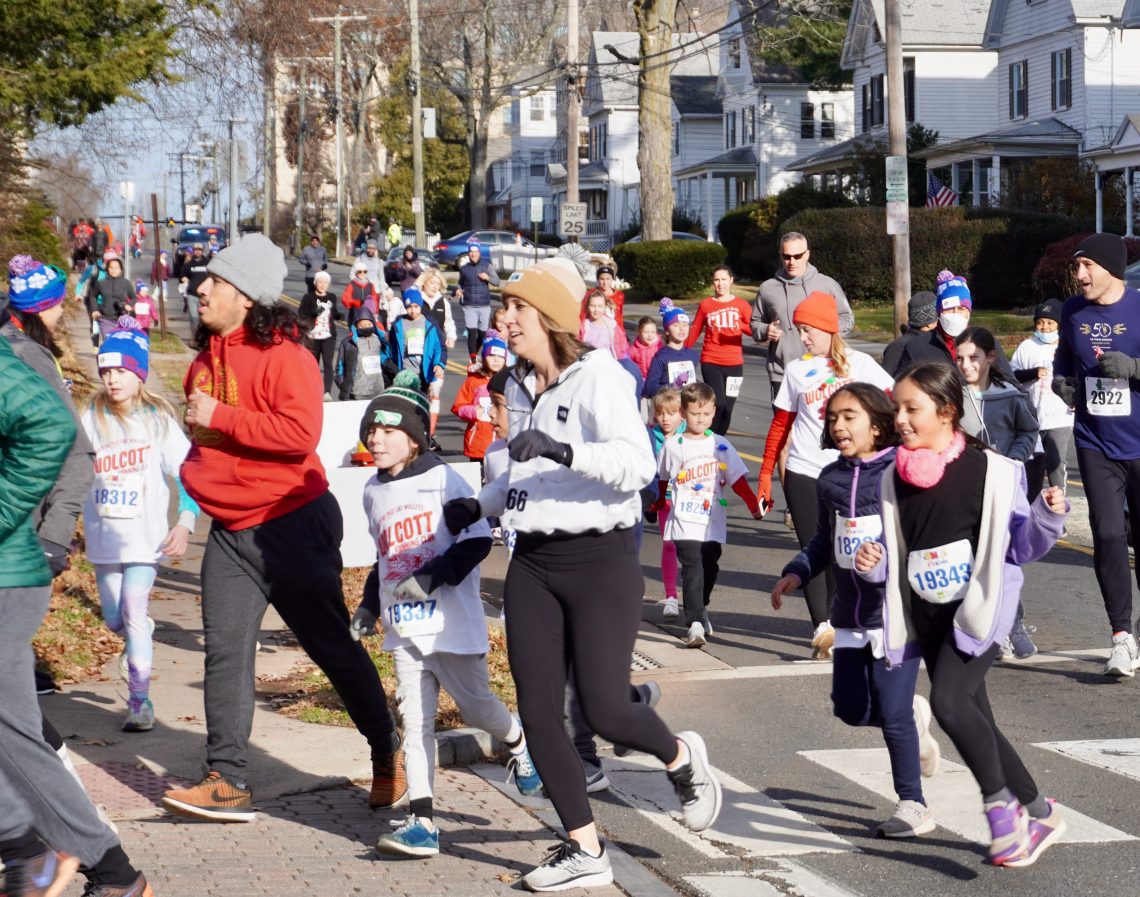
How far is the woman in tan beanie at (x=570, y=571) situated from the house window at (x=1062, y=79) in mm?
47578

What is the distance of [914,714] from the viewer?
19.4ft

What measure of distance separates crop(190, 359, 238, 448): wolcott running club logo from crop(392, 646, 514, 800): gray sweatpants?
1.05m

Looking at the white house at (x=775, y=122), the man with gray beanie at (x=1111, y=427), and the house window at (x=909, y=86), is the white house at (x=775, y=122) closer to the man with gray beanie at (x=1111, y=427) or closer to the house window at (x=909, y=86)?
the house window at (x=909, y=86)

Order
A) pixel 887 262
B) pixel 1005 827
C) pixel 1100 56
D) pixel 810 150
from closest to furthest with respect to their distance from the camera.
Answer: pixel 1005 827 → pixel 887 262 → pixel 1100 56 → pixel 810 150

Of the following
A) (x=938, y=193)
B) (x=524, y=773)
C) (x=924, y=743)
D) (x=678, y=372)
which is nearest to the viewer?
(x=924, y=743)

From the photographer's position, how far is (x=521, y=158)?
10200 centimetres

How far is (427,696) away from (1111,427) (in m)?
4.33

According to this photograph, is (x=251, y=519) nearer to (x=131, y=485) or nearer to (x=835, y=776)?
(x=131, y=485)

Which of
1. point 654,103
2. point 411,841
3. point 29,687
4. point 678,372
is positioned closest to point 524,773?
point 411,841

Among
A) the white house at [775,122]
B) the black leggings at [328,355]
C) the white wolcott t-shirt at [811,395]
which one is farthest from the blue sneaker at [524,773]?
the white house at [775,122]

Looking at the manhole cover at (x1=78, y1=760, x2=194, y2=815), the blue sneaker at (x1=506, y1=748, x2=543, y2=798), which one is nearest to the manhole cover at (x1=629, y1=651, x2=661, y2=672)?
the blue sneaker at (x1=506, y1=748, x2=543, y2=798)

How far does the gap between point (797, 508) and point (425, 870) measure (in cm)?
429

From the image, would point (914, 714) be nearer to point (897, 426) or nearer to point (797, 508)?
point (897, 426)

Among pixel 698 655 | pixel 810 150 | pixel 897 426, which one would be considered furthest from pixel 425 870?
pixel 810 150
